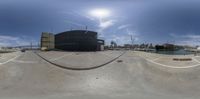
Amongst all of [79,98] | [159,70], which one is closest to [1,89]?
[79,98]

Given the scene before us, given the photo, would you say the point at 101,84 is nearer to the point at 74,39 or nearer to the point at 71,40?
the point at 71,40

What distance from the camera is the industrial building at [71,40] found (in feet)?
36.3

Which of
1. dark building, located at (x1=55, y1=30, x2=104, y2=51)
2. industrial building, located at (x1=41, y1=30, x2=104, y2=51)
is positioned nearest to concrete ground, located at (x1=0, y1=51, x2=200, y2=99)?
industrial building, located at (x1=41, y1=30, x2=104, y2=51)

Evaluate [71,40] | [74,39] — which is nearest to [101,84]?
[71,40]

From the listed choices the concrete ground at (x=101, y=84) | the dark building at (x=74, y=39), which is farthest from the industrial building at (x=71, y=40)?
the concrete ground at (x=101, y=84)

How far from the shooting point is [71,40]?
108ft

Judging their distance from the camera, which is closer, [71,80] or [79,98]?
[79,98]

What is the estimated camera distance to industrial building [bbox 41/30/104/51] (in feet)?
36.3

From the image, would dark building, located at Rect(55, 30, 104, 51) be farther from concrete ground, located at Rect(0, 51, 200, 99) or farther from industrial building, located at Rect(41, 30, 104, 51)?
concrete ground, located at Rect(0, 51, 200, 99)

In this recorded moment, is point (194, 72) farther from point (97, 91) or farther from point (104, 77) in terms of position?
point (97, 91)

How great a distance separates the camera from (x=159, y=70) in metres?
9.96

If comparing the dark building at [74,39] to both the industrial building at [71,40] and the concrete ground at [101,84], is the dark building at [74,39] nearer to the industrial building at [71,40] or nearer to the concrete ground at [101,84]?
the industrial building at [71,40]

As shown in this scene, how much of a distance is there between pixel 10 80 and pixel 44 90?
2.32m

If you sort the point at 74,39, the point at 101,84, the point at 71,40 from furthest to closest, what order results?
the point at 74,39 → the point at 71,40 → the point at 101,84
